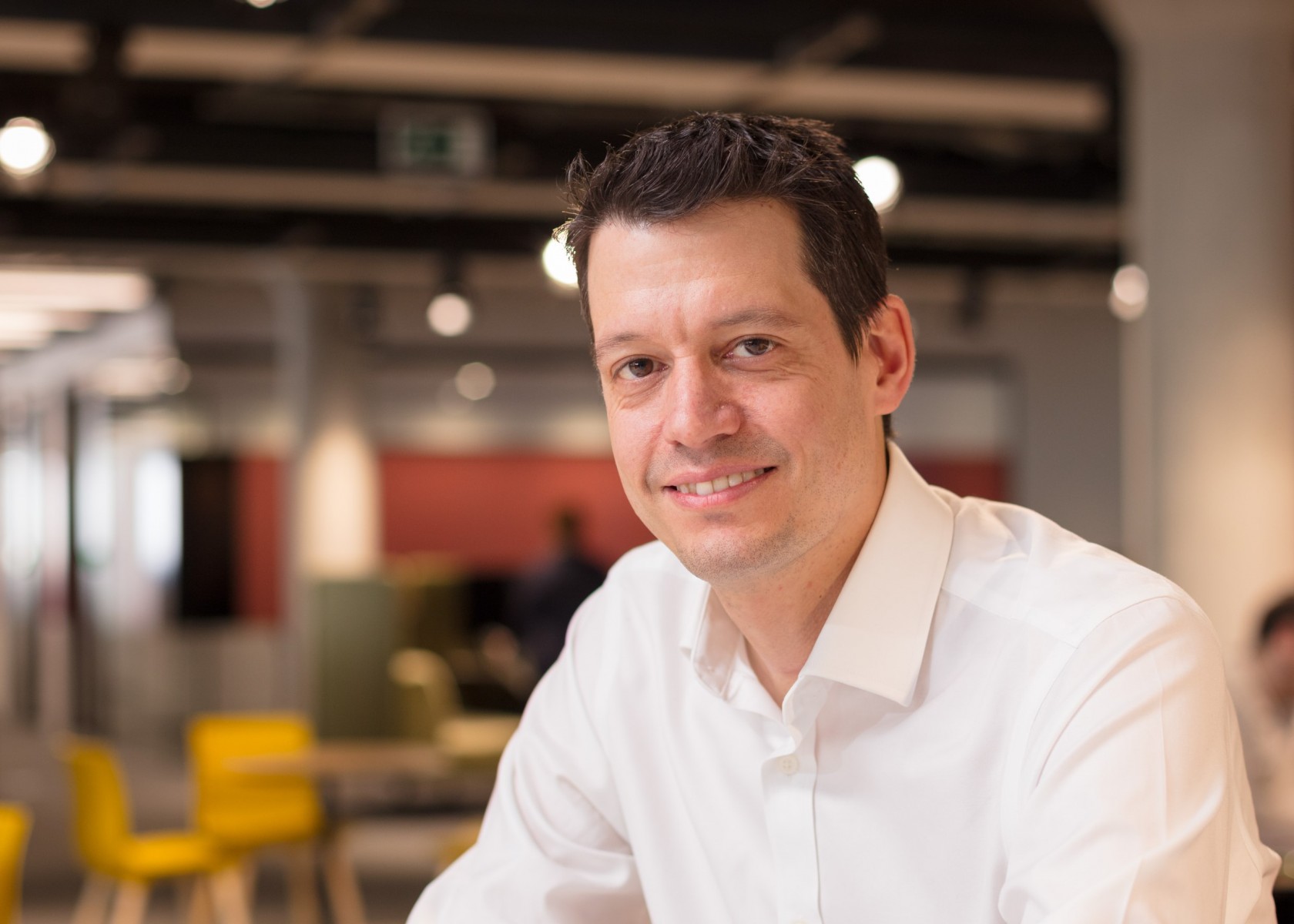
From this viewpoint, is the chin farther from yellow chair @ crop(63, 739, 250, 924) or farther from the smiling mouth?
yellow chair @ crop(63, 739, 250, 924)

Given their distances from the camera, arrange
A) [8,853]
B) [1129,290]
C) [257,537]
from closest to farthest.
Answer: [8,853] → [1129,290] → [257,537]

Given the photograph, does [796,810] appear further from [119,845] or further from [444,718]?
[444,718]

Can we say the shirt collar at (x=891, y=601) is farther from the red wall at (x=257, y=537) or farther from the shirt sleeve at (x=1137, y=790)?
the red wall at (x=257, y=537)

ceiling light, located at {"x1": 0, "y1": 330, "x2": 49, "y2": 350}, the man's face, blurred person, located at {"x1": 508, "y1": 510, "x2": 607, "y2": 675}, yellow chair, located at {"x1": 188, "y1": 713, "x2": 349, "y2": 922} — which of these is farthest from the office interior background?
the man's face

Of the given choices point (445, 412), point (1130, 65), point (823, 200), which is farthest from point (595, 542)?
point (823, 200)

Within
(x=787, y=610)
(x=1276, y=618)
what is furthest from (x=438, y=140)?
(x=787, y=610)

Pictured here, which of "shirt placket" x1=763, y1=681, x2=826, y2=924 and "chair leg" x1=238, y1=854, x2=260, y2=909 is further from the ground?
"shirt placket" x1=763, y1=681, x2=826, y2=924

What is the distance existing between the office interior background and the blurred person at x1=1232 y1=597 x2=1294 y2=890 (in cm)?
101

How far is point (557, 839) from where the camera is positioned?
1560 millimetres

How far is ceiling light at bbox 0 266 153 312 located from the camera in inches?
460

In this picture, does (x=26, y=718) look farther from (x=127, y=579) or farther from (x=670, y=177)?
(x=670, y=177)

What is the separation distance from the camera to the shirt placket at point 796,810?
1332 millimetres

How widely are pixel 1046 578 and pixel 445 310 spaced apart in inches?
353

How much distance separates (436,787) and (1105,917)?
32.5 feet
